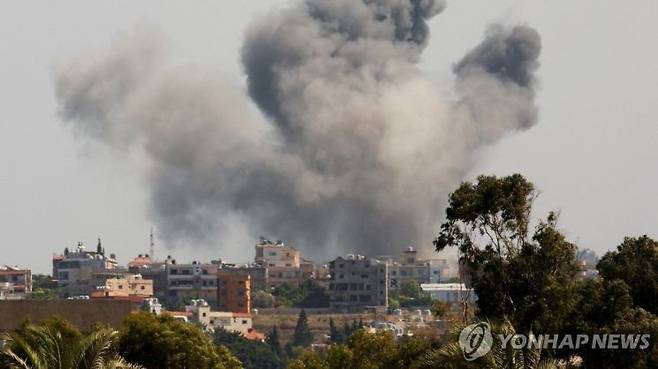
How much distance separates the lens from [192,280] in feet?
644

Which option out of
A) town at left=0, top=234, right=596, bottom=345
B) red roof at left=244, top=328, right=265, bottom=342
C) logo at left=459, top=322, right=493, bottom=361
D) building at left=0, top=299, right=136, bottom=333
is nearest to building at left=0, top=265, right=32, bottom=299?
town at left=0, top=234, right=596, bottom=345

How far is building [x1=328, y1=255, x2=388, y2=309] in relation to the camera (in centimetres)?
19000

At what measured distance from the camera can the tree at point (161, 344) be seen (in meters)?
43.6

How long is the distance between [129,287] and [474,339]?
15770 cm

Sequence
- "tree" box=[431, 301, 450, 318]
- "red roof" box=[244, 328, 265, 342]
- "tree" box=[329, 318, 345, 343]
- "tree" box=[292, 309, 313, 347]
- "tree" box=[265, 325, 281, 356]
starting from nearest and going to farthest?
1. "tree" box=[431, 301, 450, 318]
2. "tree" box=[265, 325, 281, 356]
3. "tree" box=[329, 318, 345, 343]
4. "red roof" box=[244, 328, 265, 342]
5. "tree" box=[292, 309, 313, 347]

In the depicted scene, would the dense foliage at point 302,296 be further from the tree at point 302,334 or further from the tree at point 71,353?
the tree at point 71,353

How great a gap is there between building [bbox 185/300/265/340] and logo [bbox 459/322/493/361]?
5147 inches

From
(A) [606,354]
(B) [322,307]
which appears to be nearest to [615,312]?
(A) [606,354]

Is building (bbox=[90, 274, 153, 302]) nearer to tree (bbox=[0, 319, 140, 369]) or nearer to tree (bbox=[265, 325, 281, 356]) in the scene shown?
tree (bbox=[265, 325, 281, 356])

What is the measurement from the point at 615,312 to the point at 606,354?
34.4 inches

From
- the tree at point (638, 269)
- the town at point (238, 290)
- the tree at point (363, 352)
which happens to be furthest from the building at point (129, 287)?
the tree at point (638, 269)

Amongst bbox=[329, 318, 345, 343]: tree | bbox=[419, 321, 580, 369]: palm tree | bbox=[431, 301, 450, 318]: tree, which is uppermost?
bbox=[329, 318, 345, 343]: tree

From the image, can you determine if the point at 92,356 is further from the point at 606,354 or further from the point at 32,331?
the point at 606,354

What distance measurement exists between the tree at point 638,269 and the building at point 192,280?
158 meters
